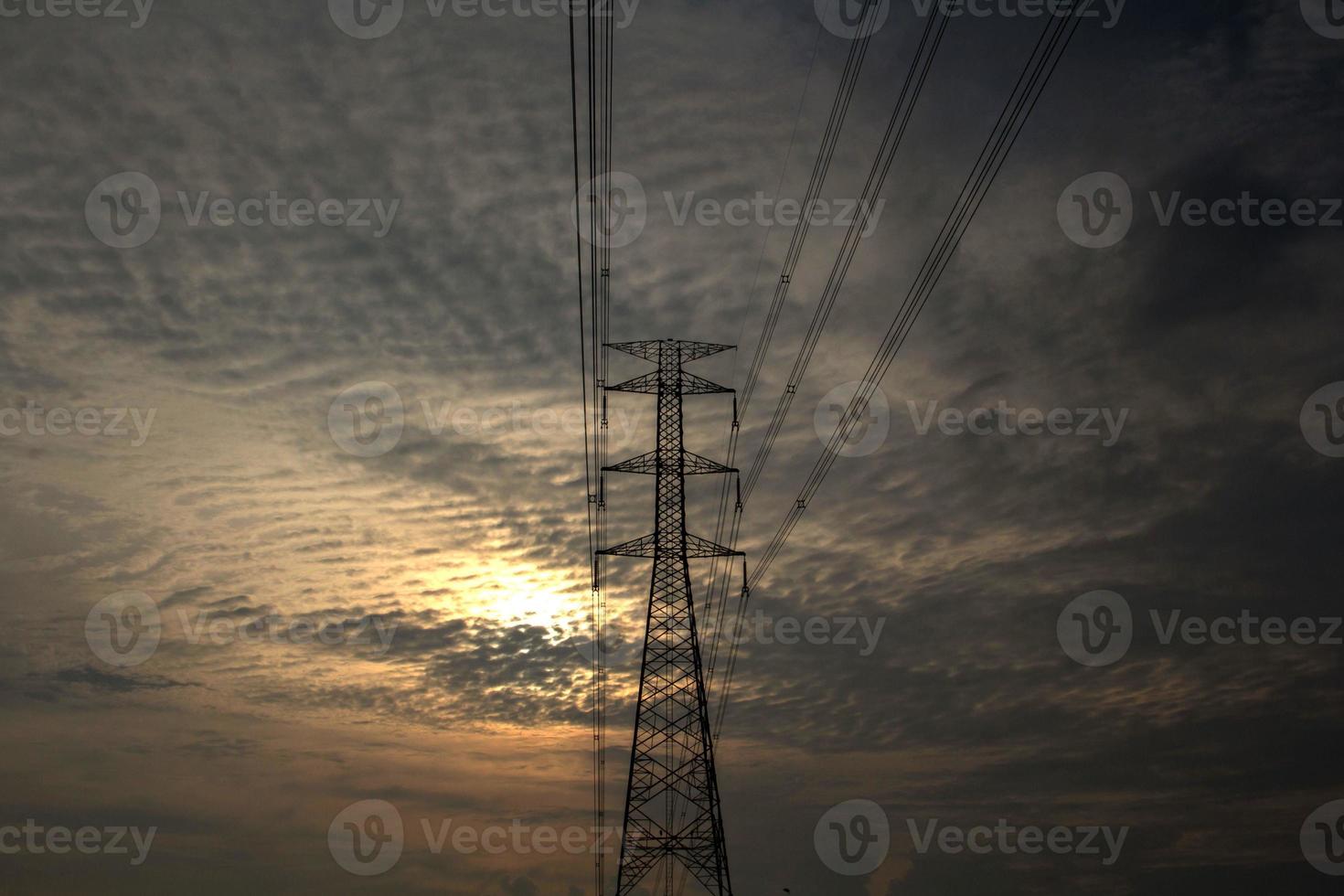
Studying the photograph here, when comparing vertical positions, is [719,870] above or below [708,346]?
below

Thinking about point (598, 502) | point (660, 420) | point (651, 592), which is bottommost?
point (651, 592)

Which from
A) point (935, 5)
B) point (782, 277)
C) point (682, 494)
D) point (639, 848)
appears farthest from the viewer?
point (682, 494)

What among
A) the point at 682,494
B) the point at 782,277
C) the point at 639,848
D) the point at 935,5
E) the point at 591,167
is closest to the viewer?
the point at 935,5

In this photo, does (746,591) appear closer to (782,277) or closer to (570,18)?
(782,277)

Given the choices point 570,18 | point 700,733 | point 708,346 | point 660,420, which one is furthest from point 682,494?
point 570,18

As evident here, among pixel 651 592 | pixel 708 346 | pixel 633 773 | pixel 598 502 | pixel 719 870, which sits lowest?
pixel 719 870

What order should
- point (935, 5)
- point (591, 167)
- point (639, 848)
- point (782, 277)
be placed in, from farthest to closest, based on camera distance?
point (639, 848), point (782, 277), point (591, 167), point (935, 5)

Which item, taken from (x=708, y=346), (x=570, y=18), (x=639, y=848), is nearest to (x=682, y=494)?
(x=708, y=346)

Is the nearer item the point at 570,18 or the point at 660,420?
the point at 570,18

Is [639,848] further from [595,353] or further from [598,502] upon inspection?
[595,353]
